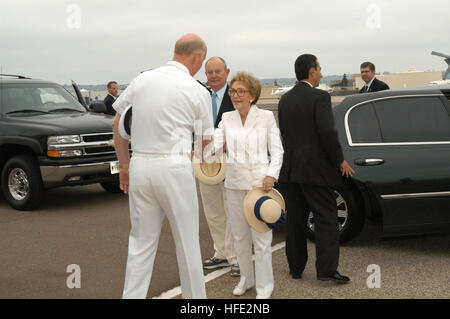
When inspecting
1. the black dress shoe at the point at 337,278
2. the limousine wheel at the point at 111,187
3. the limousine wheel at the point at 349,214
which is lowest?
the limousine wheel at the point at 111,187

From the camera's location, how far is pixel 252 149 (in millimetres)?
4664

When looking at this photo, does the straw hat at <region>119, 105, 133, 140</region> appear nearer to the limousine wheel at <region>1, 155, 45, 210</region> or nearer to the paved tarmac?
the paved tarmac

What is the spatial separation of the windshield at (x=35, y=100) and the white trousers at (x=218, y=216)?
5.05m

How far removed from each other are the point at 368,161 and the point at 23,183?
5.40 meters

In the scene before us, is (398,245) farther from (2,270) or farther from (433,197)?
(2,270)

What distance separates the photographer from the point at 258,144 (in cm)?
468

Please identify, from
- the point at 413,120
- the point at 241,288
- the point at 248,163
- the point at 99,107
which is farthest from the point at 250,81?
the point at 99,107

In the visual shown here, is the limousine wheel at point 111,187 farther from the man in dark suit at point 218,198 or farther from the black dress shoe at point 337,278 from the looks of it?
the black dress shoe at point 337,278

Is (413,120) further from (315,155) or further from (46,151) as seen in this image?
(46,151)

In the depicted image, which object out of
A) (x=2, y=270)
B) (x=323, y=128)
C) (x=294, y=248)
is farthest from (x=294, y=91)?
(x=2, y=270)

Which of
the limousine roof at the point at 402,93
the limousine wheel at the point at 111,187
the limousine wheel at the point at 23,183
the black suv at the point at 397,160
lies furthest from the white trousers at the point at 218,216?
the limousine wheel at the point at 111,187

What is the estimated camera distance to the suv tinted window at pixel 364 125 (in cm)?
590

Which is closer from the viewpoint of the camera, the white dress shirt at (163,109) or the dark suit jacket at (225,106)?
the white dress shirt at (163,109)
